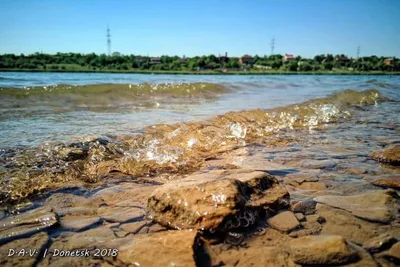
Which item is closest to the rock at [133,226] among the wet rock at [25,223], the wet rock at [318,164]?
the wet rock at [25,223]

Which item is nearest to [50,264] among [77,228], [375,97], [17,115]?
[77,228]

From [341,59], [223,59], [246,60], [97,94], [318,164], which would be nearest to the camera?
[318,164]

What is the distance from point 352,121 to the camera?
6465 mm

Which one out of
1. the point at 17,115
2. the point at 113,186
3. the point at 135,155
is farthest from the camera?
the point at 17,115

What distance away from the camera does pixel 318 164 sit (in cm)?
321

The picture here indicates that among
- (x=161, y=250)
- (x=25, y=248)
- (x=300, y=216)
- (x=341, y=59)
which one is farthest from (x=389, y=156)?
(x=341, y=59)

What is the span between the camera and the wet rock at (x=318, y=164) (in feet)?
10.2

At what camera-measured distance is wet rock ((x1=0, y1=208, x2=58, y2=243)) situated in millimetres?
1733

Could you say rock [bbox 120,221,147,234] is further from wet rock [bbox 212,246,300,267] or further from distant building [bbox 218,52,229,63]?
distant building [bbox 218,52,229,63]

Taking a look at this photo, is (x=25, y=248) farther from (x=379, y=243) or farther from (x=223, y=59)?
(x=223, y=59)

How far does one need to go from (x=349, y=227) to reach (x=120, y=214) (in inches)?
62.8

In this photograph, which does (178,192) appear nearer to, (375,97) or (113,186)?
(113,186)

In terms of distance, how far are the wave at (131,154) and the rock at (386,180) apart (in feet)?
5.85

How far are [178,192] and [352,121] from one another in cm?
588
